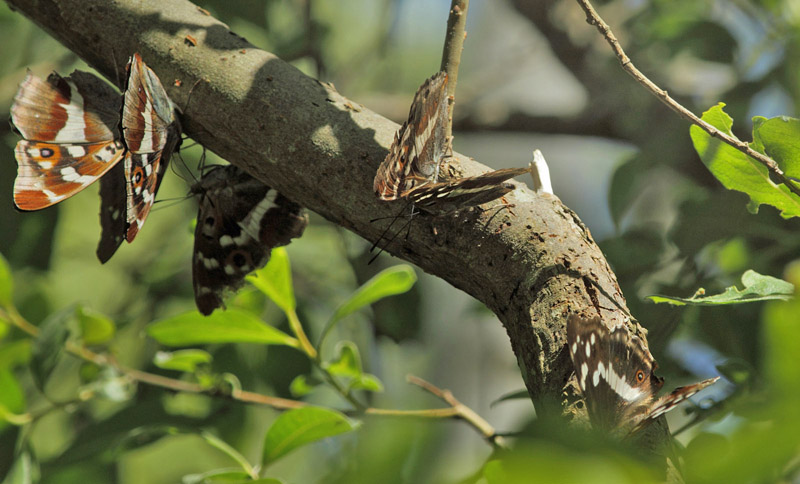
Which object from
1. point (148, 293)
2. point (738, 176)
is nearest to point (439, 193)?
point (738, 176)

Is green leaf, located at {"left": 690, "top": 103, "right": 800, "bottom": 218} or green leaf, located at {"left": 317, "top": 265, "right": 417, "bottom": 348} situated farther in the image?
green leaf, located at {"left": 317, "top": 265, "right": 417, "bottom": 348}

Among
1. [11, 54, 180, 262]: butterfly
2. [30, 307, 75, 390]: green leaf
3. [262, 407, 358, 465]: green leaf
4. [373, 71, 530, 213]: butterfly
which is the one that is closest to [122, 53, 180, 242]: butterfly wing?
[11, 54, 180, 262]: butterfly

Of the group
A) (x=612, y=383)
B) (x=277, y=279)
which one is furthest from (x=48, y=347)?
(x=612, y=383)

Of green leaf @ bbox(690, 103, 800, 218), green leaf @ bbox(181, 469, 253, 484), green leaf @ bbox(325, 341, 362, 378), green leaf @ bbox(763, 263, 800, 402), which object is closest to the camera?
green leaf @ bbox(763, 263, 800, 402)

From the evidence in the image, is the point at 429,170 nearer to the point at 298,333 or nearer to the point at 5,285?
the point at 298,333

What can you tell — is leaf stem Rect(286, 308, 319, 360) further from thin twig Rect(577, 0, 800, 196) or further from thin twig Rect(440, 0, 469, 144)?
thin twig Rect(577, 0, 800, 196)
